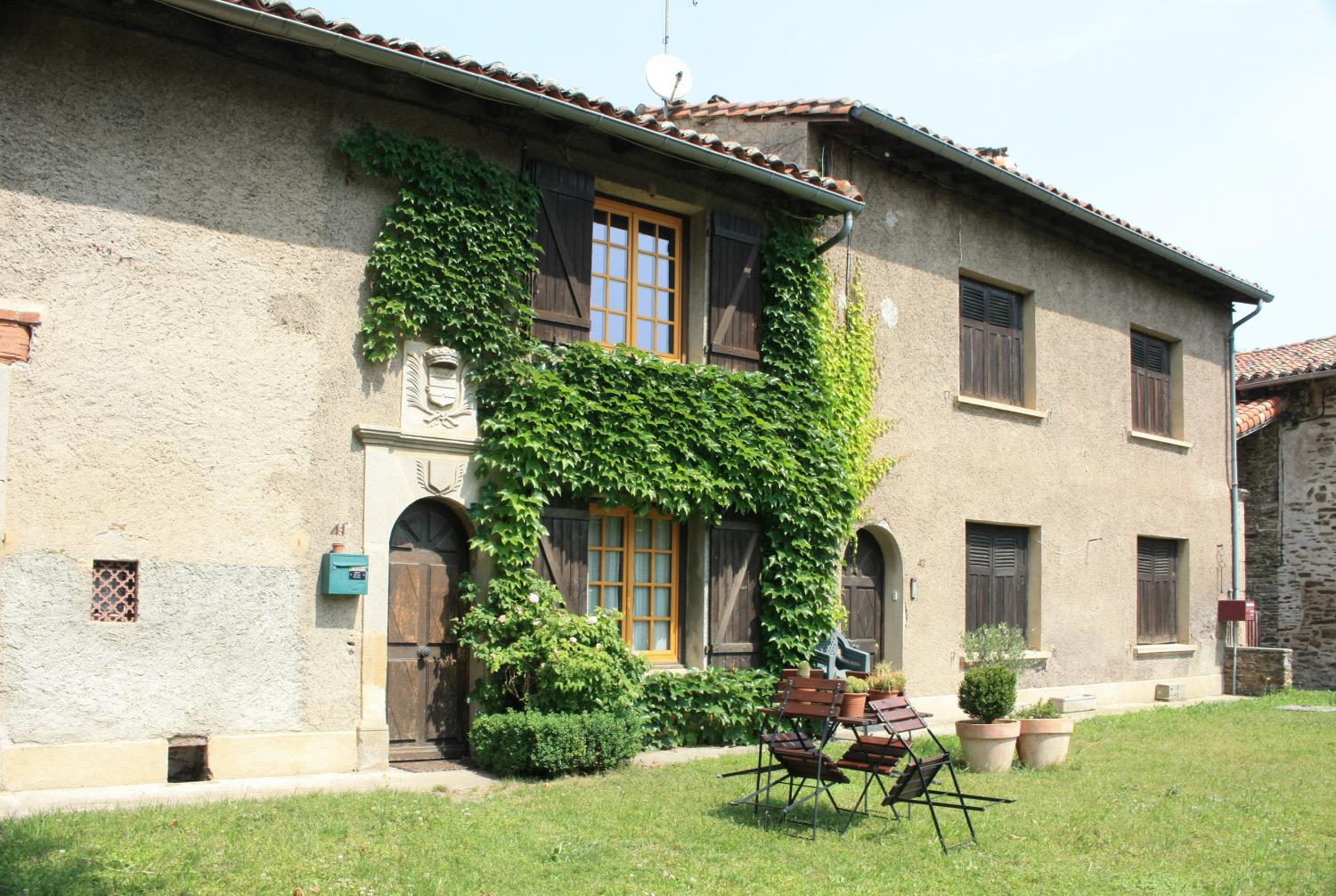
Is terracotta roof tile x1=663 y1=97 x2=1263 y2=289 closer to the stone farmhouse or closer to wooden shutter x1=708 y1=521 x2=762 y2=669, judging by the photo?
the stone farmhouse

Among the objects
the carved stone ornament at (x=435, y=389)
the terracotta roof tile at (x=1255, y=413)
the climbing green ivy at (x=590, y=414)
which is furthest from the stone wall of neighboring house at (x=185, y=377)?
the terracotta roof tile at (x=1255, y=413)

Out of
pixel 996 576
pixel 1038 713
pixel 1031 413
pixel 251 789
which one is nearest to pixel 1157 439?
pixel 1031 413

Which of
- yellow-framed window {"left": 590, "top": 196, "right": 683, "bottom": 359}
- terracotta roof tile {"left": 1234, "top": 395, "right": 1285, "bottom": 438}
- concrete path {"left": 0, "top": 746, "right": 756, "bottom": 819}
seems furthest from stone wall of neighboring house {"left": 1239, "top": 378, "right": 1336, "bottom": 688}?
concrete path {"left": 0, "top": 746, "right": 756, "bottom": 819}

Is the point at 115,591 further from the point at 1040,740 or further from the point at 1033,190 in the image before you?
the point at 1033,190

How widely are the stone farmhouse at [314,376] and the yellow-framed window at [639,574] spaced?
0.04m

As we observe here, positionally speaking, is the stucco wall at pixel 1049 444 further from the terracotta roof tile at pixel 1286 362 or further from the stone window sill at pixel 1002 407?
the terracotta roof tile at pixel 1286 362

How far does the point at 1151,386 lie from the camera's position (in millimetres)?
17016

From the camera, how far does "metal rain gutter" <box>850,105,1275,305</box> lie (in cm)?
1200

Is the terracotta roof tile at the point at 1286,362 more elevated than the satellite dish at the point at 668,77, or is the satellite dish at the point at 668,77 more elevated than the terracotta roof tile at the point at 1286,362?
the satellite dish at the point at 668,77

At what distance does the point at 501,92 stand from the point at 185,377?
3.18 meters

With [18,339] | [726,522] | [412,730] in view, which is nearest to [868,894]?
[412,730]

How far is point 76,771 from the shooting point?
757 cm

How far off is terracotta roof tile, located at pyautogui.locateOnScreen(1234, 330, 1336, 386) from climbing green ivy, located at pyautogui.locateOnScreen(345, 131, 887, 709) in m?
11.0

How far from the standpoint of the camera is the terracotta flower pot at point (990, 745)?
9.43 metres
